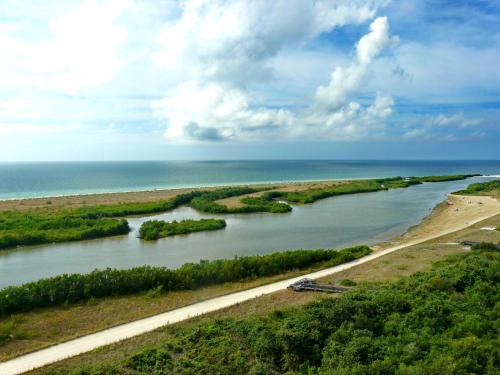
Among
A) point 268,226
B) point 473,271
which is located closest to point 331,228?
point 268,226

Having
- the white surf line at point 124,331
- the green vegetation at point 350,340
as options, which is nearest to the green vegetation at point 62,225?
the white surf line at point 124,331

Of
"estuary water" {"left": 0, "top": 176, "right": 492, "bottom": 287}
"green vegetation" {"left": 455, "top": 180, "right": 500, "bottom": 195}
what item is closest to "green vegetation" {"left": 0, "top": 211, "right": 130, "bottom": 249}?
"estuary water" {"left": 0, "top": 176, "right": 492, "bottom": 287}

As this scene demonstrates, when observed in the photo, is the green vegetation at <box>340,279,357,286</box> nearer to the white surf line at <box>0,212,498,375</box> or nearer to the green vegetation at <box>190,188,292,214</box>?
the white surf line at <box>0,212,498,375</box>

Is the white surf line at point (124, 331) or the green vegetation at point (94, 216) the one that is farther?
the green vegetation at point (94, 216)

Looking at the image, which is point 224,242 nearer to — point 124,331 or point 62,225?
point 62,225

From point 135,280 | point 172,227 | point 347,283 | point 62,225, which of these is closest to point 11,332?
point 135,280

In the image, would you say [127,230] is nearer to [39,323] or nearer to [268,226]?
[268,226]

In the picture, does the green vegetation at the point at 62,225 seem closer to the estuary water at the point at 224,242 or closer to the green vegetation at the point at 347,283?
the estuary water at the point at 224,242
